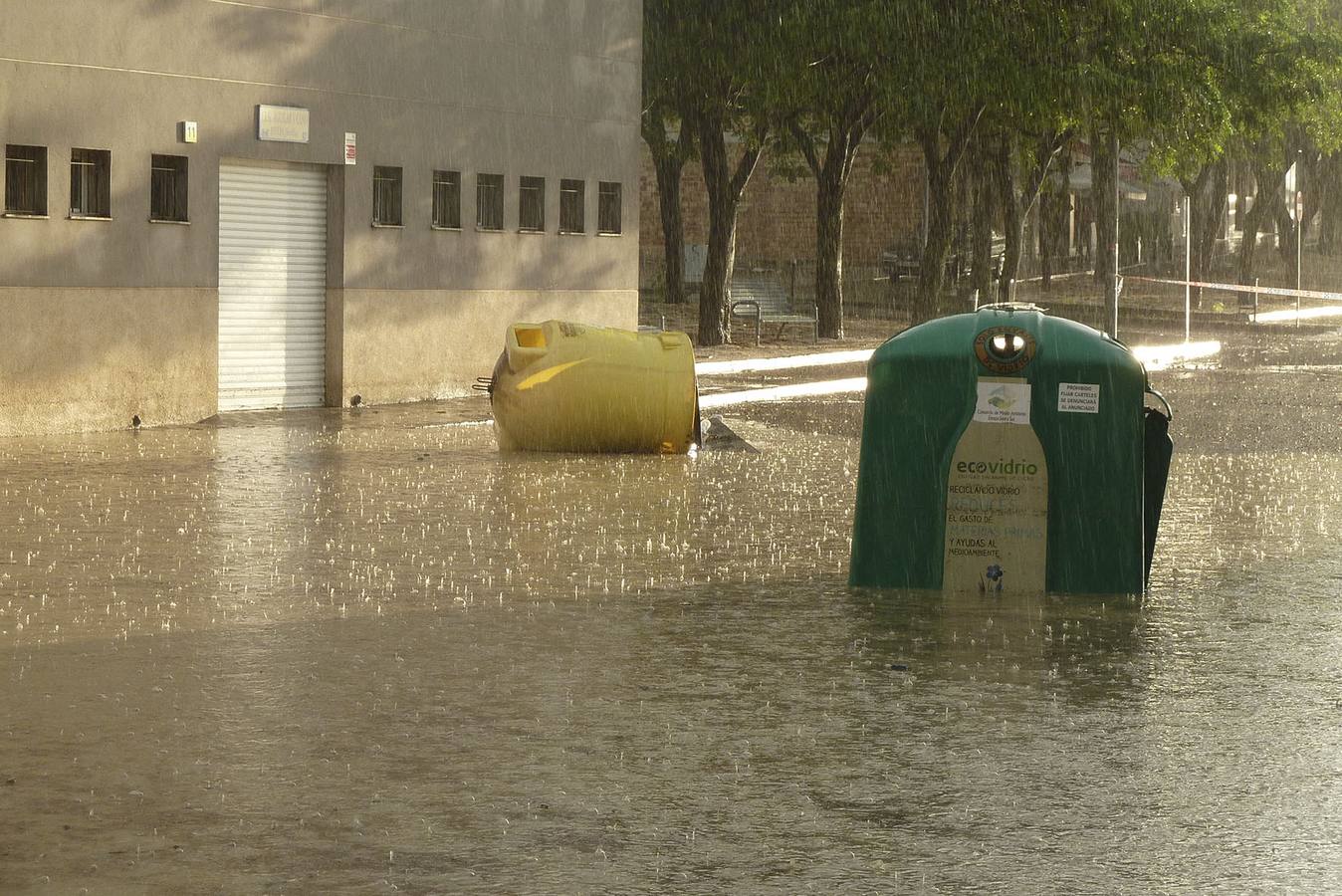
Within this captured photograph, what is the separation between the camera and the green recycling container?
10.2 meters

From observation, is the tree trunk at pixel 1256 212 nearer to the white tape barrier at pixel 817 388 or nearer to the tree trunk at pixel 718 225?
the tree trunk at pixel 718 225

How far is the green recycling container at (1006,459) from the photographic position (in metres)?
10.2

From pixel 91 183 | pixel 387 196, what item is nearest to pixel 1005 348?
pixel 91 183

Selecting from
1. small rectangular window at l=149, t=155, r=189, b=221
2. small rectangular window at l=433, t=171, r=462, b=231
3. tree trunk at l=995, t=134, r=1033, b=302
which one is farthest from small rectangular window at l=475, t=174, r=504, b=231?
tree trunk at l=995, t=134, r=1033, b=302

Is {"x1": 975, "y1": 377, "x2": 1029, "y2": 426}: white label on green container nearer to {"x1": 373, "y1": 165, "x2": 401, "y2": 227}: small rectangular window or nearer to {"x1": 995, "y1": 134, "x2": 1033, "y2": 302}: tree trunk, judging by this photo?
{"x1": 373, "y1": 165, "x2": 401, "y2": 227}: small rectangular window

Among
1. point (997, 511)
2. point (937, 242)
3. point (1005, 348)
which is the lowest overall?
point (997, 511)

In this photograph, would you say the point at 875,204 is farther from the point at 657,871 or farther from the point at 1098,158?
the point at 657,871

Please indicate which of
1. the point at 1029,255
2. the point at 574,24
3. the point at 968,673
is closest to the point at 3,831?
the point at 968,673

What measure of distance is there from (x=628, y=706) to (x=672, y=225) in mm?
43470

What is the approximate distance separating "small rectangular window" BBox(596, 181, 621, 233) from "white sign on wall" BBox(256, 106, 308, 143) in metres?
6.09

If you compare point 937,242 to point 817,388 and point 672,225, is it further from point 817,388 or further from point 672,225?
point 817,388

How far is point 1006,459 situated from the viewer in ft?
33.8

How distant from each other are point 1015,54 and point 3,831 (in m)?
31.9

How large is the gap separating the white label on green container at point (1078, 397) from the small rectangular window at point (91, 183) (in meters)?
12.5
